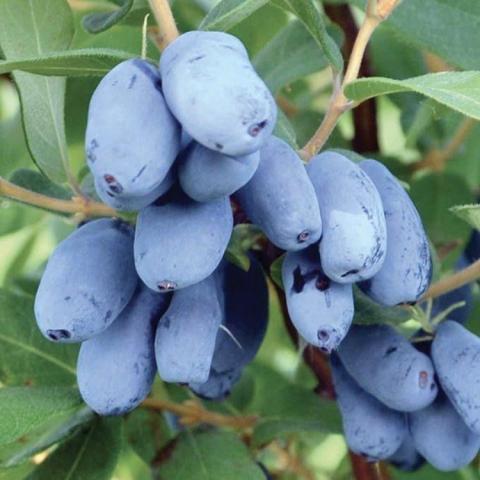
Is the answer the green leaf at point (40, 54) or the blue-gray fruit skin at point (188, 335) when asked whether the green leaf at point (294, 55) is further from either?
the blue-gray fruit skin at point (188, 335)

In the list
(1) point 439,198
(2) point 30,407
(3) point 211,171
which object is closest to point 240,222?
(3) point 211,171

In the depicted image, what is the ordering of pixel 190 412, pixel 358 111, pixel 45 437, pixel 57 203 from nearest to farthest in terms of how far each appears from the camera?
pixel 57 203, pixel 45 437, pixel 190 412, pixel 358 111

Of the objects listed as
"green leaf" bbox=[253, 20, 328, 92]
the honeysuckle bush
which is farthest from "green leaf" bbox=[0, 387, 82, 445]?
"green leaf" bbox=[253, 20, 328, 92]

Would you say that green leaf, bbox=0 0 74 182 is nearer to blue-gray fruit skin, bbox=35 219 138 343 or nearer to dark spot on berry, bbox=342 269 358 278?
blue-gray fruit skin, bbox=35 219 138 343

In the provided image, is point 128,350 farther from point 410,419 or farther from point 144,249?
point 410,419

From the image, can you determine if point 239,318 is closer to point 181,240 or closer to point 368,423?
point 368,423

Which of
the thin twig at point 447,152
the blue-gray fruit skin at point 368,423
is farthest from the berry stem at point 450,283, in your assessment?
the thin twig at point 447,152
